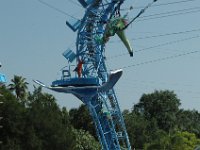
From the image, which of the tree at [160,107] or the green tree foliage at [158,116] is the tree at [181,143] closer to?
the green tree foliage at [158,116]

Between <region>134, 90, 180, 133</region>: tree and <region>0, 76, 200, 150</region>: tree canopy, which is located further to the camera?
<region>134, 90, 180, 133</region>: tree

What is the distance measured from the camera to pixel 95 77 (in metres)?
34.1

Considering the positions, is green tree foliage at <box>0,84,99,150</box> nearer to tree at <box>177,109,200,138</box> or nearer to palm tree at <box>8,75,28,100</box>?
palm tree at <box>8,75,28,100</box>

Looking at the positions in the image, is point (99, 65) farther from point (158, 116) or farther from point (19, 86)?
point (158, 116)

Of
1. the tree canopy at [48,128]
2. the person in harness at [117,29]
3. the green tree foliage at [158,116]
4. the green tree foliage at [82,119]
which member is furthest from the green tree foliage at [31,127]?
the green tree foliage at [158,116]

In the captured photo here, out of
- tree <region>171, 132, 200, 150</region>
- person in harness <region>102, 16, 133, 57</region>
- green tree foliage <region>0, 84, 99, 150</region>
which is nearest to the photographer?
person in harness <region>102, 16, 133, 57</region>

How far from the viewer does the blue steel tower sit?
113ft

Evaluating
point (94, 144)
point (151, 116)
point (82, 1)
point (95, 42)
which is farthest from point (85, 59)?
point (151, 116)

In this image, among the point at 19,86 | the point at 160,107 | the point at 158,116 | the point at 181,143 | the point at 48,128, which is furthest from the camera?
the point at 160,107

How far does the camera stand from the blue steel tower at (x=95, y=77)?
34406mm

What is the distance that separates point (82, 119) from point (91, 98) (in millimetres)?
49362

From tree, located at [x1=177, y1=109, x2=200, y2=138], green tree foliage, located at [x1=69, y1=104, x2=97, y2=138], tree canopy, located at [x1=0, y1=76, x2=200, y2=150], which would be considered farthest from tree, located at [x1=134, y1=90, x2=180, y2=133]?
green tree foliage, located at [x1=69, y1=104, x2=97, y2=138]

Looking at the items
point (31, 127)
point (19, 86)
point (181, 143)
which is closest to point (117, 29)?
point (31, 127)

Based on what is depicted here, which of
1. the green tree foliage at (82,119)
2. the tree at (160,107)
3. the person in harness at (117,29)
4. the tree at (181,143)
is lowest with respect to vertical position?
the tree at (181,143)
